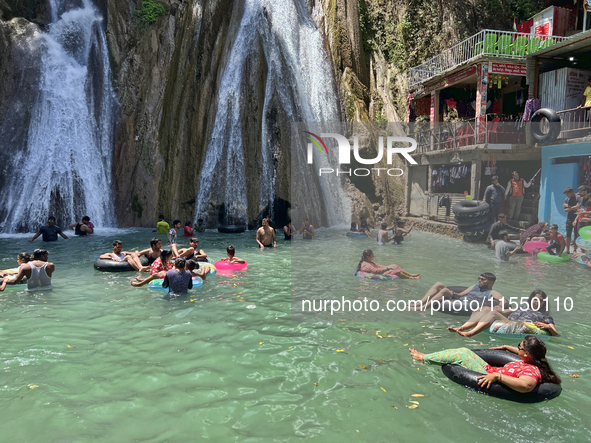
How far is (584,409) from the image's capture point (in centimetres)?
449

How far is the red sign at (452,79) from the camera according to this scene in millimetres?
20098

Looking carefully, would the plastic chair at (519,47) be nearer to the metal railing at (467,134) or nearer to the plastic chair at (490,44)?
the plastic chair at (490,44)

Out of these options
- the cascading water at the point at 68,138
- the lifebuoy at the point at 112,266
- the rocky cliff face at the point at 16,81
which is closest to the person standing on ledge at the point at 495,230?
the lifebuoy at the point at 112,266

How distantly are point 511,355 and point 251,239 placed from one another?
1319 centimetres

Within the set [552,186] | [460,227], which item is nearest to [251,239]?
[460,227]

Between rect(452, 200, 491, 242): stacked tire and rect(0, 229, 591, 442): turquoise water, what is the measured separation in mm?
5598

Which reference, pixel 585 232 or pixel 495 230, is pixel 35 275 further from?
pixel 585 232

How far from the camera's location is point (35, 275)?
8930 millimetres

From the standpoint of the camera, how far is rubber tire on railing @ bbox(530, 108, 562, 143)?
47.1ft

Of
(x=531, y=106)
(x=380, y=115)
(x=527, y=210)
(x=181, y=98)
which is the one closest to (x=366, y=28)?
(x=380, y=115)

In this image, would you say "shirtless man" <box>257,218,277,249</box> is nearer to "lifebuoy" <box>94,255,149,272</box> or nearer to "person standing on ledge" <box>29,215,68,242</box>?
"lifebuoy" <box>94,255,149,272</box>

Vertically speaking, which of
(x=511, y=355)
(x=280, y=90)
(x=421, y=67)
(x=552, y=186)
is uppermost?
(x=421, y=67)

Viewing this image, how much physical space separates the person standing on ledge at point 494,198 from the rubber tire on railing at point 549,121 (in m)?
2.00

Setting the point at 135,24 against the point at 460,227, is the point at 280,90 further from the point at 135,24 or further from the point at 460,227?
the point at 460,227
